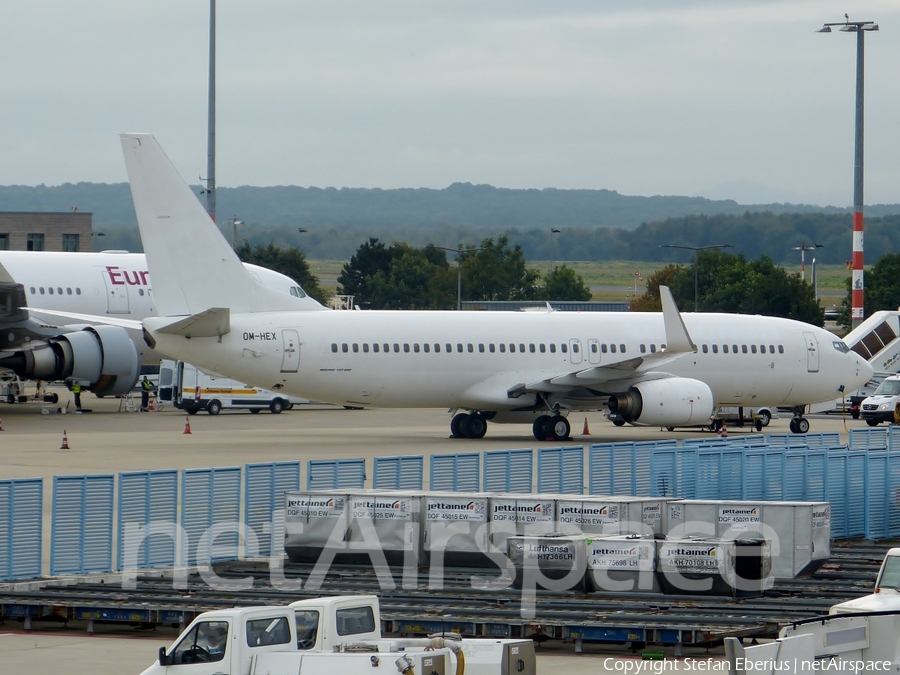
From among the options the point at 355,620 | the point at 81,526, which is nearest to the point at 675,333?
the point at 81,526

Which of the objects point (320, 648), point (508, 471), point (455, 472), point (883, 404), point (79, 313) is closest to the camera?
point (320, 648)

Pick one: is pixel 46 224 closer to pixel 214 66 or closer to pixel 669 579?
pixel 214 66

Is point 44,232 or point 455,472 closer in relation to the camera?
point 455,472

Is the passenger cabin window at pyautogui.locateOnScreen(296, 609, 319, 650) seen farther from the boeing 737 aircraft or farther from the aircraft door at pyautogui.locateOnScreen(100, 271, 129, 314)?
the aircraft door at pyautogui.locateOnScreen(100, 271, 129, 314)

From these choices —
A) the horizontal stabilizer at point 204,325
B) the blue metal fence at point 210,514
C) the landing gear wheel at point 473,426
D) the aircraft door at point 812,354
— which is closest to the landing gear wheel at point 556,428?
the landing gear wheel at point 473,426

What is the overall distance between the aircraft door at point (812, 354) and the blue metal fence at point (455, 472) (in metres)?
21.6

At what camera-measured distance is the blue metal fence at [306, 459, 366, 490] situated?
22.8 meters

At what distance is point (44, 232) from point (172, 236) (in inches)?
2680

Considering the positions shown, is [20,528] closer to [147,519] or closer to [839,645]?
[147,519]

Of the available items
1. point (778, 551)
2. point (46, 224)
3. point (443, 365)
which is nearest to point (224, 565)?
point (778, 551)

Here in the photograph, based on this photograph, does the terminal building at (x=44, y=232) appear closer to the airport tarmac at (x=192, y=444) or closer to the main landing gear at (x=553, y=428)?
the airport tarmac at (x=192, y=444)

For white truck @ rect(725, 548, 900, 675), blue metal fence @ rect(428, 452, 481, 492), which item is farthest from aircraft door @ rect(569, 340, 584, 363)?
white truck @ rect(725, 548, 900, 675)

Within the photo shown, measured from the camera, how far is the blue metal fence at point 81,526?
19.2 m

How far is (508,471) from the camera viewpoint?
81.9 ft
